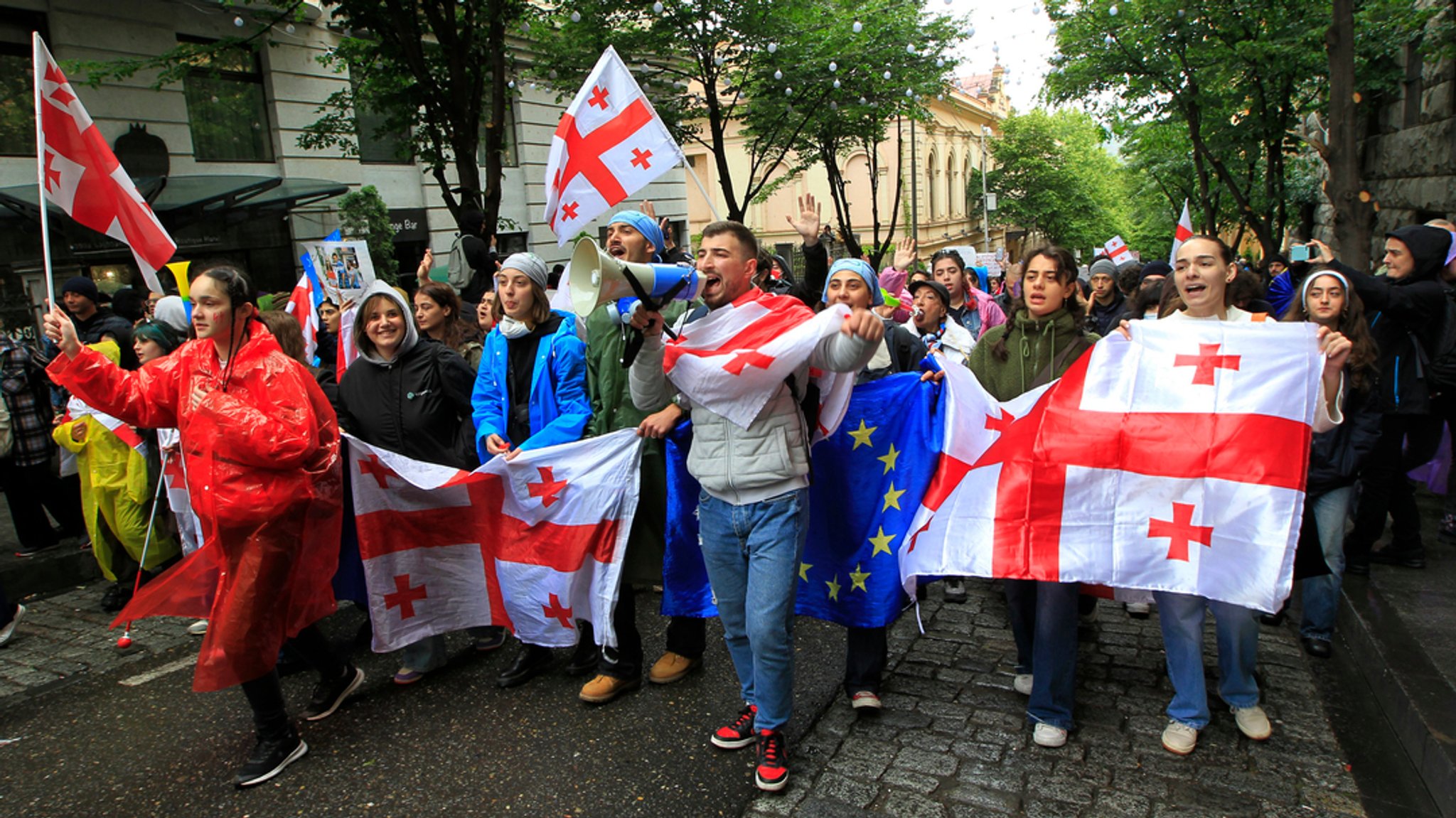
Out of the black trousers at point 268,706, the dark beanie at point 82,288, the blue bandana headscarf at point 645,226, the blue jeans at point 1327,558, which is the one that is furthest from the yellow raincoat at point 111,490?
the blue jeans at point 1327,558

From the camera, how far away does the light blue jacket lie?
165 inches

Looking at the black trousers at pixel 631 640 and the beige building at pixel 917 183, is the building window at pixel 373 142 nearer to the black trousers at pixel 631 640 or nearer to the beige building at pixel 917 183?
the black trousers at pixel 631 640

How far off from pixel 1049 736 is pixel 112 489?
554 cm

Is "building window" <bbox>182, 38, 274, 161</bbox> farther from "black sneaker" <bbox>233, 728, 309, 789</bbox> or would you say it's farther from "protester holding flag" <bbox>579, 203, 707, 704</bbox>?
"black sneaker" <bbox>233, 728, 309, 789</bbox>

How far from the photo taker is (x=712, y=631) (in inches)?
196

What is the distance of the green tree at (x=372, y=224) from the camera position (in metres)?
16.1

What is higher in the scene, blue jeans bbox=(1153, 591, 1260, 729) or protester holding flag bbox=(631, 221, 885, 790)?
protester holding flag bbox=(631, 221, 885, 790)

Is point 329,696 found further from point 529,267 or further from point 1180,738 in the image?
point 1180,738

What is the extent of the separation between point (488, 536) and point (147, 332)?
2.76 metres

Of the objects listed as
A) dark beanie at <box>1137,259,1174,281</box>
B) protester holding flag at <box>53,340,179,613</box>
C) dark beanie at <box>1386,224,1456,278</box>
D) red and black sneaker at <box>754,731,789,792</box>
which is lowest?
red and black sneaker at <box>754,731,789,792</box>

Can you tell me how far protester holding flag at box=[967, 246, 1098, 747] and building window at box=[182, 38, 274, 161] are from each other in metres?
14.3

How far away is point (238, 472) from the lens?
140 inches

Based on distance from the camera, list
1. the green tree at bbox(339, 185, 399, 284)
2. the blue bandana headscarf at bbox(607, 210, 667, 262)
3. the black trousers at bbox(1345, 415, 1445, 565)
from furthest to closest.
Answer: the green tree at bbox(339, 185, 399, 284), the black trousers at bbox(1345, 415, 1445, 565), the blue bandana headscarf at bbox(607, 210, 667, 262)

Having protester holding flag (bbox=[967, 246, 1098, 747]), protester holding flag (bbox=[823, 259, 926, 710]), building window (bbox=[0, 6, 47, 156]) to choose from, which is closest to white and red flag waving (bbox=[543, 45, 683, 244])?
protester holding flag (bbox=[823, 259, 926, 710])
